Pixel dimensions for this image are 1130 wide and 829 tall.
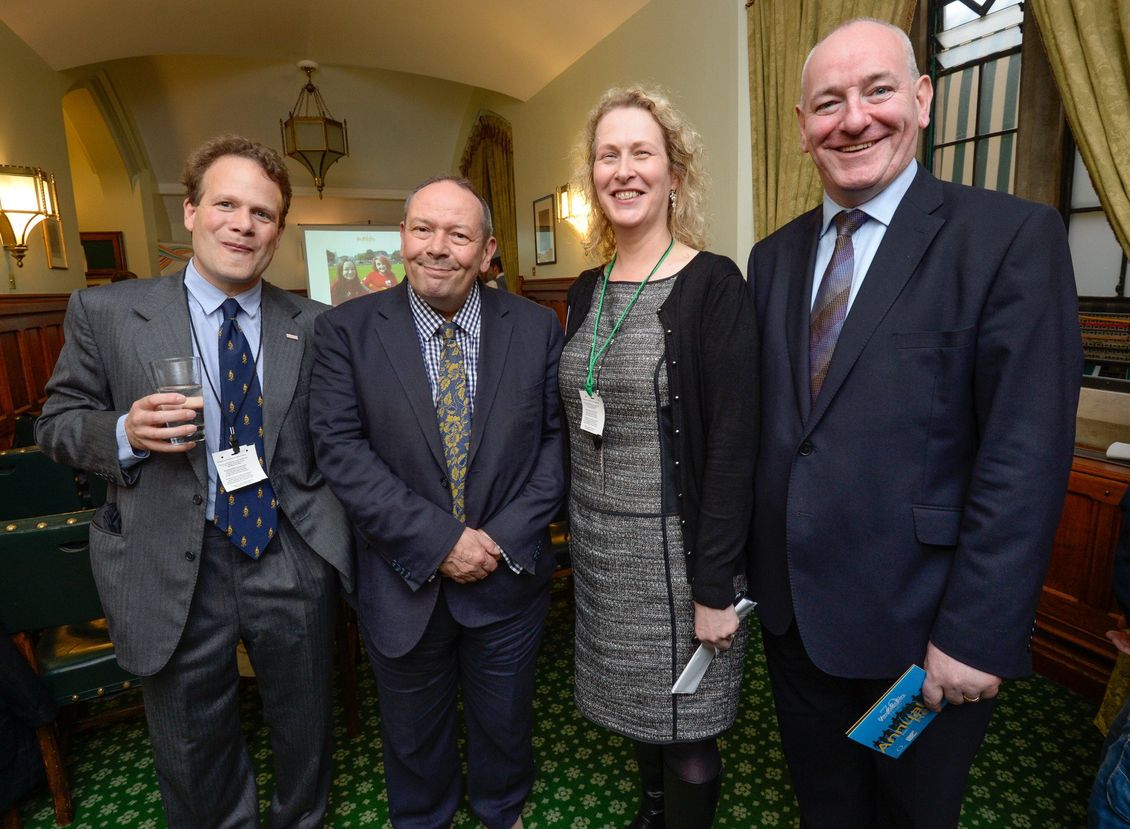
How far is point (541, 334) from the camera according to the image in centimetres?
160

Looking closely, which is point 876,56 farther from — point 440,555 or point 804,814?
point 804,814

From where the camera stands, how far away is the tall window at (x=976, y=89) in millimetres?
2932

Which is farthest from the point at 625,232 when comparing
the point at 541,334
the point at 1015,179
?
the point at 1015,179

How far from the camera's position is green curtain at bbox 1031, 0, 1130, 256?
2256mm

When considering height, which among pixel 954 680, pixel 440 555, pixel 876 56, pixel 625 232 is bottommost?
pixel 954 680

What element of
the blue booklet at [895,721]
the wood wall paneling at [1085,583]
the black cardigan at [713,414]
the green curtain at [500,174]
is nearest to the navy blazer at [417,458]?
the black cardigan at [713,414]

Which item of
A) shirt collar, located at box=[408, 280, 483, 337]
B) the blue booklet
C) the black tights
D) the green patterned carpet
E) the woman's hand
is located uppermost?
shirt collar, located at box=[408, 280, 483, 337]

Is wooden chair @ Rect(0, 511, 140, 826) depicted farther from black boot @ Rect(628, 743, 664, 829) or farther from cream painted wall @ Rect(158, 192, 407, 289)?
cream painted wall @ Rect(158, 192, 407, 289)

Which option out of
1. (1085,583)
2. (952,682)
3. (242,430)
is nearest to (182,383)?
(242,430)

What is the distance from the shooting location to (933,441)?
3.56 feet

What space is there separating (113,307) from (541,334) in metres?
0.95

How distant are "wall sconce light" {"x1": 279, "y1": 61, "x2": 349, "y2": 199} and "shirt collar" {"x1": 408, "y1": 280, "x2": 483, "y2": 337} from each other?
8.22 m

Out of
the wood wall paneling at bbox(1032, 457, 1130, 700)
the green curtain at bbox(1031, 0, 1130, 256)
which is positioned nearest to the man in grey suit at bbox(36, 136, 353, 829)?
the wood wall paneling at bbox(1032, 457, 1130, 700)

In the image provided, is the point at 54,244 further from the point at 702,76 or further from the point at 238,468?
the point at 238,468
